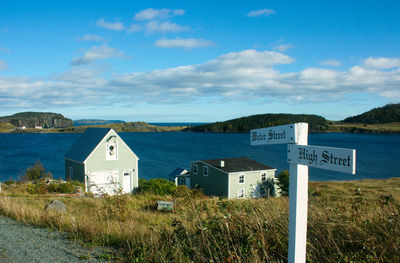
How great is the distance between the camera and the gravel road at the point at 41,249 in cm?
437

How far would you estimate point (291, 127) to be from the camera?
283cm

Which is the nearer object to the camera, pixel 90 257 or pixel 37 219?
pixel 90 257

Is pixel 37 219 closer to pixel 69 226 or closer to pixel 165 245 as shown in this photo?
pixel 69 226

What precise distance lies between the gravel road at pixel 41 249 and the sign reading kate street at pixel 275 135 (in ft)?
9.06

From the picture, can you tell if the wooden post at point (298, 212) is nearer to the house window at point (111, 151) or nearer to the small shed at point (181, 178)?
the house window at point (111, 151)

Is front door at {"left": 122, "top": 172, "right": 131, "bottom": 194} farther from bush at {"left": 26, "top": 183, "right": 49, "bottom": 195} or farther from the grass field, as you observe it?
the grass field

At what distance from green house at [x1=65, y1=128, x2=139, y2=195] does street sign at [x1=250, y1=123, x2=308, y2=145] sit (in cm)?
2295

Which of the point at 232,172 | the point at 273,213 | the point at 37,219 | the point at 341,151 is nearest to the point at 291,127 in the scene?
the point at 341,151

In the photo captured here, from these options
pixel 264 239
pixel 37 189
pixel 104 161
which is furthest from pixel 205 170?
pixel 264 239

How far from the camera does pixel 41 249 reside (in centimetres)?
478

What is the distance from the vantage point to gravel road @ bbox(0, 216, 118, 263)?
14.3ft

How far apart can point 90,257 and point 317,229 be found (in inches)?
123

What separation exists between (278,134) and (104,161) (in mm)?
24553

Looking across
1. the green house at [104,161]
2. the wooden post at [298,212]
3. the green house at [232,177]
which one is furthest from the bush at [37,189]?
the green house at [232,177]
